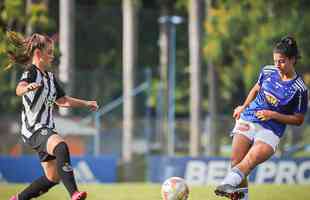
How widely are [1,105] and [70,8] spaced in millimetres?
5798

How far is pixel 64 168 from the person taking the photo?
10797mm

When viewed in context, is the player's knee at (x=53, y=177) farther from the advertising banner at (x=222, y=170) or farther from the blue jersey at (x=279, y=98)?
the advertising banner at (x=222, y=170)

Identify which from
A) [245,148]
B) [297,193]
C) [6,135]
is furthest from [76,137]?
[245,148]

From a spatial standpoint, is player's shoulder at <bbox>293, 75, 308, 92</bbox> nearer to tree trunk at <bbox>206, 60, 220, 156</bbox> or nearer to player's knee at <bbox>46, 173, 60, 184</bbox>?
player's knee at <bbox>46, 173, 60, 184</bbox>

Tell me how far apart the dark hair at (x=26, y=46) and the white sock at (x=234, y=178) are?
2.65 meters

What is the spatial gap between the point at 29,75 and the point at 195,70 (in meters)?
28.1

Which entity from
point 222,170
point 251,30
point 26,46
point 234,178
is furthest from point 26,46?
point 251,30

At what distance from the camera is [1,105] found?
39656 millimetres

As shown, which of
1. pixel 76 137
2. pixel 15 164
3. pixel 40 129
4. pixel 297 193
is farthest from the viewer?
pixel 76 137

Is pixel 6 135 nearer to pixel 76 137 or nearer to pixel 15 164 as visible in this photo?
pixel 76 137

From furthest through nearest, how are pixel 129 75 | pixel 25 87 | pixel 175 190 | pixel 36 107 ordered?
1. pixel 129 75
2. pixel 175 190
3. pixel 36 107
4. pixel 25 87

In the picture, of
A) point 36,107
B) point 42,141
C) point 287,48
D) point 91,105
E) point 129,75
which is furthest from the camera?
point 129,75

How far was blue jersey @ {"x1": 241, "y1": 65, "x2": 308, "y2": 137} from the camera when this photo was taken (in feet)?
37.5

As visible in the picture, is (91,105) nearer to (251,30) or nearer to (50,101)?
(50,101)
